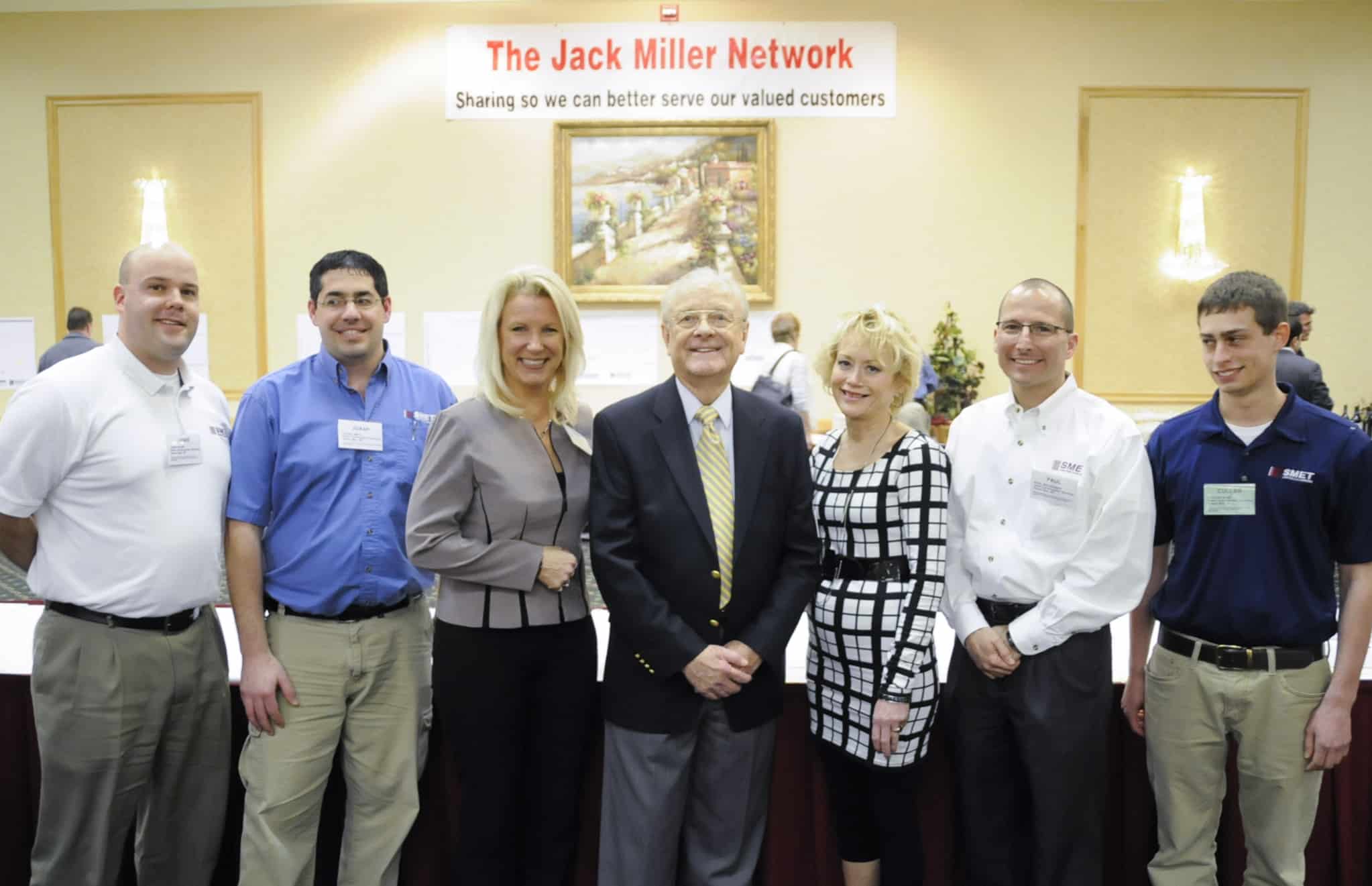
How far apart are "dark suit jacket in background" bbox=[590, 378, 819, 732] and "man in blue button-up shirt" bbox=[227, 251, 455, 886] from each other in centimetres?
54

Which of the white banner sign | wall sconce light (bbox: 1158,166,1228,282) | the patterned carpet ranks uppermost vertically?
the white banner sign

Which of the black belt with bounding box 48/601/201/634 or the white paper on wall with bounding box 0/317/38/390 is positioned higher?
the white paper on wall with bounding box 0/317/38/390

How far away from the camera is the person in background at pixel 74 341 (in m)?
6.84

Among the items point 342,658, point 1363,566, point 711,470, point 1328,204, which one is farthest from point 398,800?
point 1328,204

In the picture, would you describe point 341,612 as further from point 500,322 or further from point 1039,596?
point 1039,596

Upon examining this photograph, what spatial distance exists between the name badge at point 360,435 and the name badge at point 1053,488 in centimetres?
152

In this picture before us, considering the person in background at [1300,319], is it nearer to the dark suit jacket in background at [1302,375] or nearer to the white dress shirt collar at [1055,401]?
the dark suit jacket in background at [1302,375]

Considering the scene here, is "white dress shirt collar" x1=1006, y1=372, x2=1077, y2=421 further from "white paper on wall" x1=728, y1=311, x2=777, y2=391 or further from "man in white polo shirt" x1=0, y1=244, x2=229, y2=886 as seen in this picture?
"white paper on wall" x1=728, y1=311, x2=777, y2=391

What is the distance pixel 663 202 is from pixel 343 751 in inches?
245

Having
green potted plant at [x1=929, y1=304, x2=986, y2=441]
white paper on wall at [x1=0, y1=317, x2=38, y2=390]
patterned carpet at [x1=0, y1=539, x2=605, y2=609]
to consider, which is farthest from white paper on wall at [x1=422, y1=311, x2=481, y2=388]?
green potted plant at [x1=929, y1=304, x2=986, y2=441]

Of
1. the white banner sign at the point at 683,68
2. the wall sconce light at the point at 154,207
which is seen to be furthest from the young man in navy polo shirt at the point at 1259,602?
the wall sconce light at the point at 154,207

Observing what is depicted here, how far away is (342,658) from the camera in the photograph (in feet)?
6.68

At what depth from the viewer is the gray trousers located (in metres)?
1.85

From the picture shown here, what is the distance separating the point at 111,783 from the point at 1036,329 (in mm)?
2305
